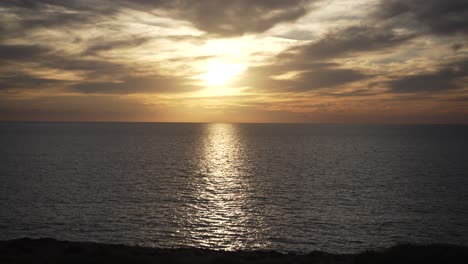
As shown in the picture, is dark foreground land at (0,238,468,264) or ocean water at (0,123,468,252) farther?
ocean water at (0,123,468,252)

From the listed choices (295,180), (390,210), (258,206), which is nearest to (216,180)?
(295,180)

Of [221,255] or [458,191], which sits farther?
[458,191]

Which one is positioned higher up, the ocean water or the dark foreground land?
the dark foreground land

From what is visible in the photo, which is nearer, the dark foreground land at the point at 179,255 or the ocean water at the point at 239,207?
the dark foreground land at the point at 179,255

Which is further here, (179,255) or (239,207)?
(239,207)

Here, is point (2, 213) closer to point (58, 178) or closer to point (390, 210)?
point (58, 178)

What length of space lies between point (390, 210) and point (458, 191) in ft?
80.1

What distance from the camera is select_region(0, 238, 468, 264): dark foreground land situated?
82.8 feet

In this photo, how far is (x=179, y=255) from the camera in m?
29.4

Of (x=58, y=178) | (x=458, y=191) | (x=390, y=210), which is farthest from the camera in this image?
(x=58, y=178)

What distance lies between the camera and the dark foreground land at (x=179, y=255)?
82.8 ft

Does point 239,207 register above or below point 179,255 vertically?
below

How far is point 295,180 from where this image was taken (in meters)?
86.7

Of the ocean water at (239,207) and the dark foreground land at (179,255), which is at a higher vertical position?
the dark foreground land at (179,255)
